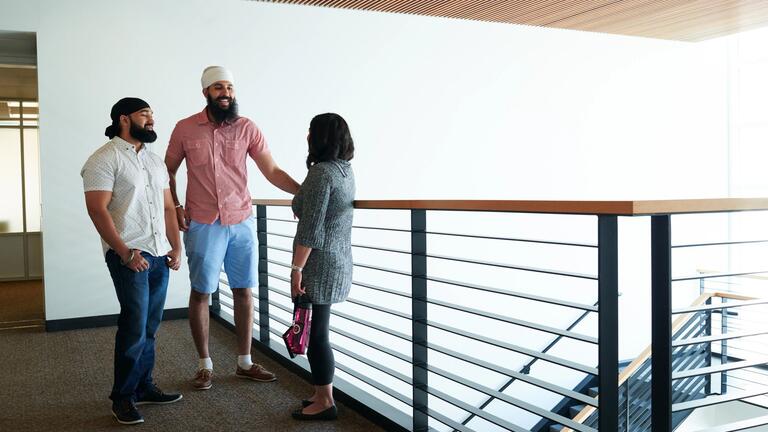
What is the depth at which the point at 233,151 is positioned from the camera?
3.32 meters

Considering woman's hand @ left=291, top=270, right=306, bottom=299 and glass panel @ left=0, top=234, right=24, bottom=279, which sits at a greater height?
woman's hand @ left=291, top=270, right=306, bottom=299

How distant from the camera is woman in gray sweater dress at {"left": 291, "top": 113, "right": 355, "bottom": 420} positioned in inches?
103

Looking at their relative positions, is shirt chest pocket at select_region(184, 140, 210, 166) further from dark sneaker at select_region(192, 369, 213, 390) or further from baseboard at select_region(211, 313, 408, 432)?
baseboard at select_region(211, 313, 408, 432)

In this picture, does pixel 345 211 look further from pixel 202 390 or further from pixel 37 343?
pixel 37 343

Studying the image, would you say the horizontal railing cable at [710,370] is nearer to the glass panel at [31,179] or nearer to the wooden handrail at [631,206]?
the wooden handrail at [631,206]

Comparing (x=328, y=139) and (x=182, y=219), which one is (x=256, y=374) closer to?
(x=182, y=219)

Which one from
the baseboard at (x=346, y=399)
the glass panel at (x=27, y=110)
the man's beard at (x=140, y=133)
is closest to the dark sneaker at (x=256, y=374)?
the baseboard at (x=346, y=399)

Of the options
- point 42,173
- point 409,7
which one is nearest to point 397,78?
point 409,7

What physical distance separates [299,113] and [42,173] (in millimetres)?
2004

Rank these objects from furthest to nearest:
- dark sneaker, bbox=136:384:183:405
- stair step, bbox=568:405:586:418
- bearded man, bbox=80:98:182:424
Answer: stair step, bbox=568:405:586:418, dark sneaker, bbox=136:384:183:405, bearded man, bbox=80:98:182:424

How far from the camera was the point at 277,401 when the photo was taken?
314 cm

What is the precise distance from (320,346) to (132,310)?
0.74 metres

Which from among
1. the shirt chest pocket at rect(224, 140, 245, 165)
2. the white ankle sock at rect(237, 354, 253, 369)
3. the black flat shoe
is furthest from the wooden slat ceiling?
the black flat shoe

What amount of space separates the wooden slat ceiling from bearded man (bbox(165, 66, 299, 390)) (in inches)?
51.1
